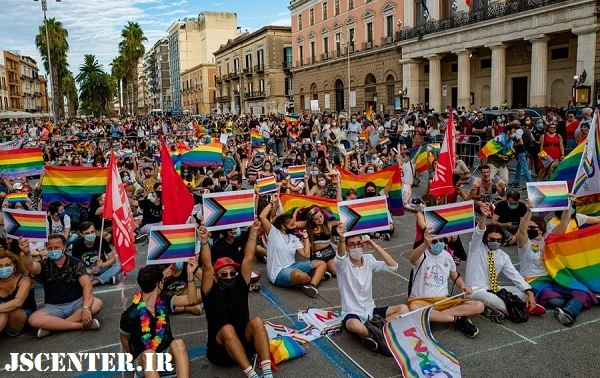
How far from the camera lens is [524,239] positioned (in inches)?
266

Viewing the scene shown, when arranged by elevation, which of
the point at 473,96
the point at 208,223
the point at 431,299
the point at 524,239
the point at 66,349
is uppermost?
the point at 473,96

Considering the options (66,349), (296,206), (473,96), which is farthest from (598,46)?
(66,349)

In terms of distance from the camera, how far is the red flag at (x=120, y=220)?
6.79 meters

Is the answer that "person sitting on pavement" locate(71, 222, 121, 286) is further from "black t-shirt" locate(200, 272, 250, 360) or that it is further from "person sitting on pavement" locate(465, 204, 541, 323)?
"person sitting on pavement" locate(465, 204, 541, 323)

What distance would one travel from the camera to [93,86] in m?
76.4

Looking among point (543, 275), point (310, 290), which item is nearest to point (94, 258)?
point (310, 290)

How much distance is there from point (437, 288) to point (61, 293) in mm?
4664

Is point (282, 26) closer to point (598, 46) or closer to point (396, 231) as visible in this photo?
point (598, 46)

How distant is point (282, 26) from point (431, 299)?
229 ft

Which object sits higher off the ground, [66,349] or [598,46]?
[598,46]

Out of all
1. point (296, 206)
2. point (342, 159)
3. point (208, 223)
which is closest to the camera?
point (208, 223)

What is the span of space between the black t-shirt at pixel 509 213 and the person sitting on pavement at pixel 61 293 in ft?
21.6

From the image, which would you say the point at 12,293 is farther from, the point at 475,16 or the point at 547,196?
the point at 475,16

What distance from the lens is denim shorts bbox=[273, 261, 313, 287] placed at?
7543mm
